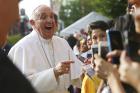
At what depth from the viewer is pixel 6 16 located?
10.1ft

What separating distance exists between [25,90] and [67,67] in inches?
122

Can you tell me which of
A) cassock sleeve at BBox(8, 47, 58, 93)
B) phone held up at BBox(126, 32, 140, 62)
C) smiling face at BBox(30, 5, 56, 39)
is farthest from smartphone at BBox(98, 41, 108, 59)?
smiling face at BBox(30, 5, 56, 39)

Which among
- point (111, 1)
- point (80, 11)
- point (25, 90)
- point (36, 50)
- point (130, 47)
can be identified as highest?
point (130, 47)

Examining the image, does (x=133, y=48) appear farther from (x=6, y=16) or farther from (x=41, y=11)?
(x=41, y=11)

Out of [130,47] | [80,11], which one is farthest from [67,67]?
[80,11]

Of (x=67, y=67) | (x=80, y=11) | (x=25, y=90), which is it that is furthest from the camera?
(x=80, y=11)

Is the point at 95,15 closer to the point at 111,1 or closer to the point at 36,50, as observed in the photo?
the point at 111,1

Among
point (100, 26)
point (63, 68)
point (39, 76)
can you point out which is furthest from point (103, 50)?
point (39, 76)

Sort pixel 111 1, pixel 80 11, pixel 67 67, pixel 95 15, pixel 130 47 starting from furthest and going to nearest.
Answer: pixel 80 11
pixel 111 1
pixel 95 15
pixel 67 67
pixel 130 47

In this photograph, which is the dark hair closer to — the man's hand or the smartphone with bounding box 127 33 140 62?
the man's hand

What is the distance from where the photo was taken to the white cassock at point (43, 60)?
6.29 m

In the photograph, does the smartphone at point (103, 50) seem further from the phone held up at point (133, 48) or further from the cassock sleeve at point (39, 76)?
the cassock sleeve at point (39, 76)

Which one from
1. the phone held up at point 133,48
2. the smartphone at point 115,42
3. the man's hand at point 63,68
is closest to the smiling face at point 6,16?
the smartphone at point 115,42

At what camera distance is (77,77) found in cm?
683
